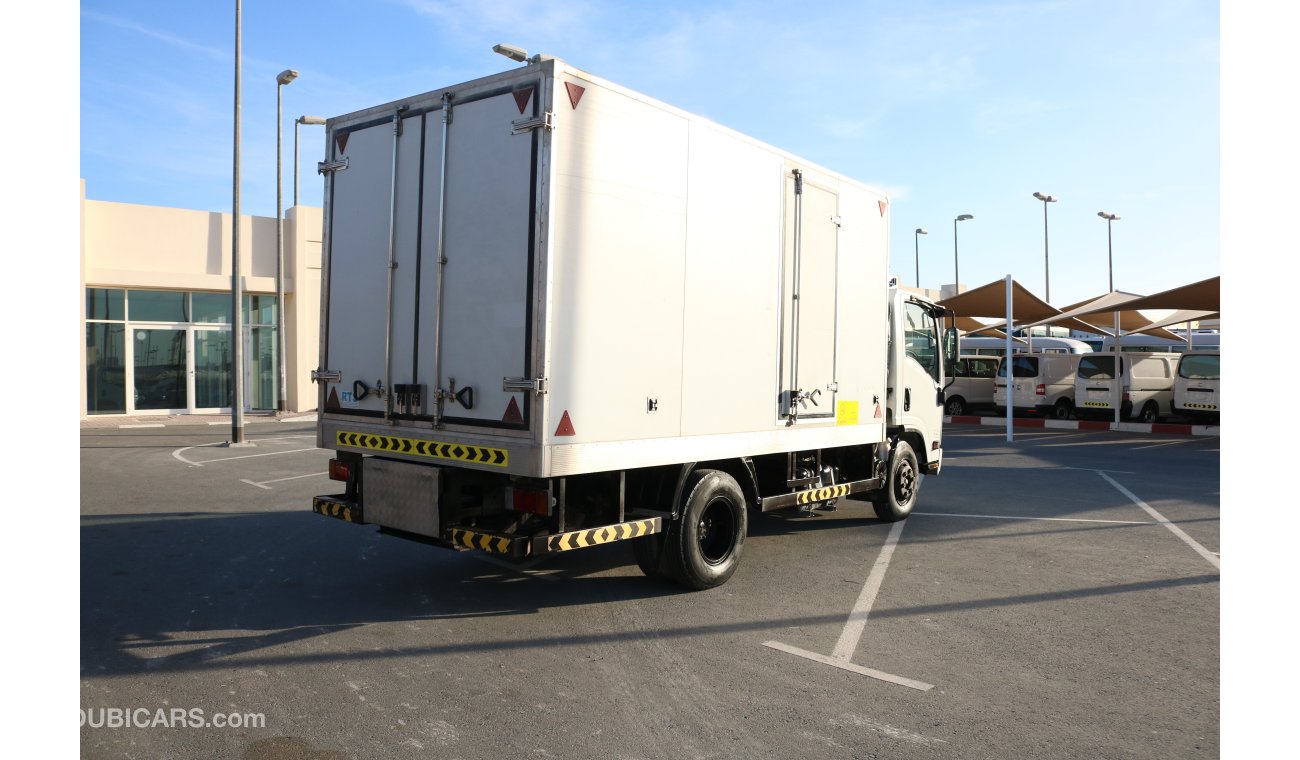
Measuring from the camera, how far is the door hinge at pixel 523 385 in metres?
5.42

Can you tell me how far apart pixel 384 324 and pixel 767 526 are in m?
4.63

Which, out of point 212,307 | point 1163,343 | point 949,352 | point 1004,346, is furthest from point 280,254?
point 1163,343

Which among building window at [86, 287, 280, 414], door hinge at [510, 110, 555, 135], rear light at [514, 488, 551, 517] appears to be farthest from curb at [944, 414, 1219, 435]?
building window at [86, 287, 280, 414]

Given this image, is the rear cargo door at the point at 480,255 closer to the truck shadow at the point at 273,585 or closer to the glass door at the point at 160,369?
the truck shadow at the point at 273,585

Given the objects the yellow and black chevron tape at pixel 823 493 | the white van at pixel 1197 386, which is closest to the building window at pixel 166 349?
the yellow and black chevron tape at pixel 823 493

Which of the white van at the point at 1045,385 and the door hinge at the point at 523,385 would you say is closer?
the door hinge at the point at 523,385

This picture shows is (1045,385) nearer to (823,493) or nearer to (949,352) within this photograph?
(949,352)

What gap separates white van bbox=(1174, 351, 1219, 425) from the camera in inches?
854

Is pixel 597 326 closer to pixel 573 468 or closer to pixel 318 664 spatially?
pixel 573 468

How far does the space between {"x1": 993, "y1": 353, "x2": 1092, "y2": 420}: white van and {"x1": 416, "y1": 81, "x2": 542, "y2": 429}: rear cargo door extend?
21252 millimetres

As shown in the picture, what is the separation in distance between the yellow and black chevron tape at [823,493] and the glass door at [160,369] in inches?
802

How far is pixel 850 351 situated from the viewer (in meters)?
8.23

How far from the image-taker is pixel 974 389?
26859 mm

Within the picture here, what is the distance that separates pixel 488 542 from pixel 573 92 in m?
2.83
